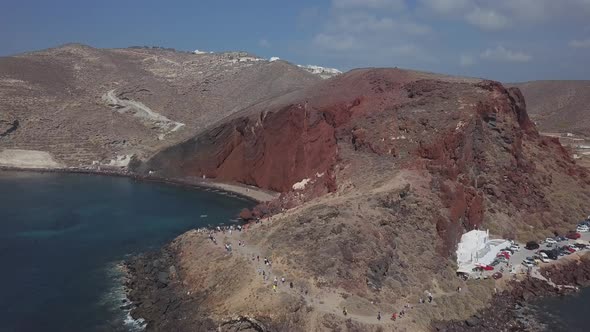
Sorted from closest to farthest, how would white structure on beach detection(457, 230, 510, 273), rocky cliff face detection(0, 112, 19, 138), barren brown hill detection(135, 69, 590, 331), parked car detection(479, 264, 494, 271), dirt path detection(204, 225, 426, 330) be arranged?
dirt path detection(204, 225, 426, 330) → barren brown hill detection(135, 69, 590, 331) → parked car detection(479, 264, 494, 271) → white structure on beach detection(457, 230, 510, 273) → rocky cliff face detection(0, 112, 19, 138)

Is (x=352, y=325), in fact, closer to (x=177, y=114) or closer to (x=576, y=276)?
(x=576, y=276)

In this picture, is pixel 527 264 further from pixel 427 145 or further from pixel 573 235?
pixel 427 145

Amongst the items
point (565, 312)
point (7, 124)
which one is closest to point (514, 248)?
point (565, 312)

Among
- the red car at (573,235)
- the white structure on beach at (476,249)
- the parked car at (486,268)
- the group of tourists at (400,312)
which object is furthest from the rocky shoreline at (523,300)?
the red car at (573,235)

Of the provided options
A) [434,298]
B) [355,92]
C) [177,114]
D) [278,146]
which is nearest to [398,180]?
[434,298]

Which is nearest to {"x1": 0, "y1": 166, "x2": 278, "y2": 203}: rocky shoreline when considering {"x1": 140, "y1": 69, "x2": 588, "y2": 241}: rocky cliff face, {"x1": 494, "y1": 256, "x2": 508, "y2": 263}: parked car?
{"x1": 140, "y1": 69, "x2": 588, "y2": 241}: rocky cliff face

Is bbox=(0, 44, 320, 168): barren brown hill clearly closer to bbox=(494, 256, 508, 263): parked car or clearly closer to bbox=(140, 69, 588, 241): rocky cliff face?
bbox=(140, 69, 588, 241): rocky cliff face
